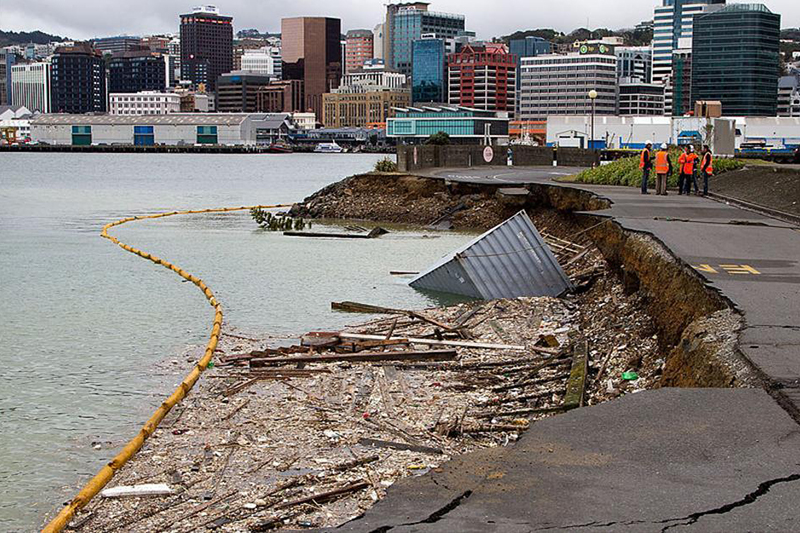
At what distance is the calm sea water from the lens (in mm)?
11664

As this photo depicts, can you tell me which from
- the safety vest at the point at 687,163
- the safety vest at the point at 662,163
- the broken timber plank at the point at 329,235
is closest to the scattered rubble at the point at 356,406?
the safety vest at the point at 662,163

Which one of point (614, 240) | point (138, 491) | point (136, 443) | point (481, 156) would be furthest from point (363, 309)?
point (481, 156)

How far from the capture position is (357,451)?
34.7 feet

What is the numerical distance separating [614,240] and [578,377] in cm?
1028

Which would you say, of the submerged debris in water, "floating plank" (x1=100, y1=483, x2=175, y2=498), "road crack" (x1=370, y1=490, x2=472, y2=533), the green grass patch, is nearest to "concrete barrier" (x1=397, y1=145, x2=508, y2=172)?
the submerged debris in water

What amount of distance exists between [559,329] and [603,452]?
9.89 meters

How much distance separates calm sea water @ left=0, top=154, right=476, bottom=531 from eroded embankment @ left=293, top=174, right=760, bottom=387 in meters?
3.12

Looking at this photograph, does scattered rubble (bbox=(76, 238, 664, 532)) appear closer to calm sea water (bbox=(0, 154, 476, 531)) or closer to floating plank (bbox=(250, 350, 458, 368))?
floating plank (bbox=(250, 350, 458, 368))

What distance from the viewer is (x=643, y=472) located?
295 inches

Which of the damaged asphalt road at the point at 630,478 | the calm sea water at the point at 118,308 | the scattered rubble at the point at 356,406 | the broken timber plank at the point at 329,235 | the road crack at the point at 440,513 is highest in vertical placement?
the damaged asphalt road at the point at 630,478

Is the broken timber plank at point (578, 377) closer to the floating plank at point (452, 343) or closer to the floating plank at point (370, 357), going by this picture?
the floating plank at point (452, 343)

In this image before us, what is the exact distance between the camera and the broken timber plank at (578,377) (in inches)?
458

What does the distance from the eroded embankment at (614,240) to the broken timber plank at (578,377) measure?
0.93 meters

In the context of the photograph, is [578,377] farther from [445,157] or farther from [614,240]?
[445,157]
